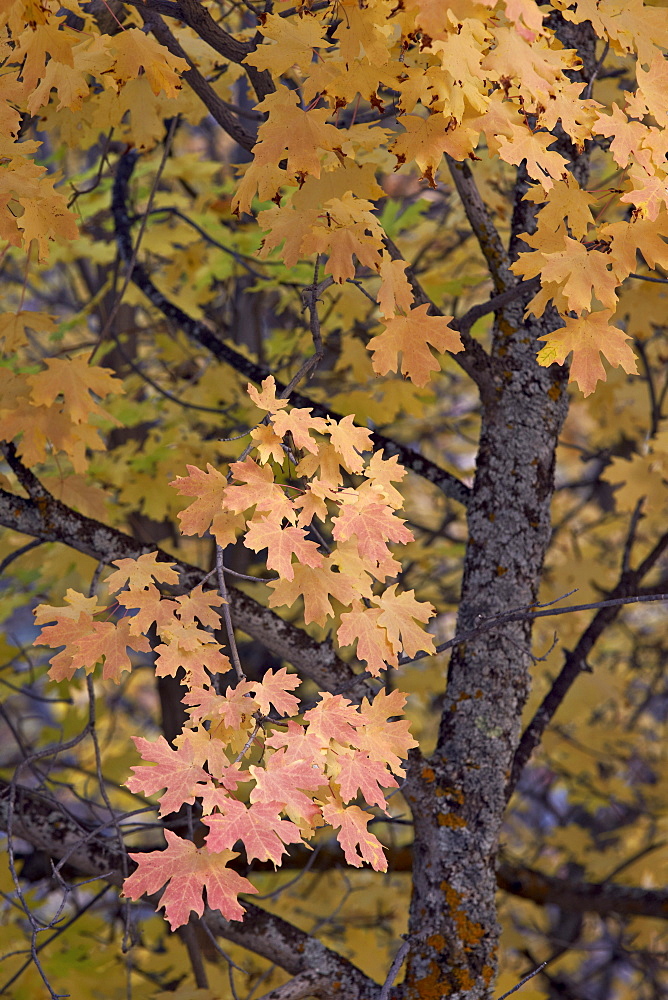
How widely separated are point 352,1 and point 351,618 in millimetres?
1251

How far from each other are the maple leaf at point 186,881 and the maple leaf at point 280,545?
49 centimetres

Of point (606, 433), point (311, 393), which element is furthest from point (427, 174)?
point (606, 433)

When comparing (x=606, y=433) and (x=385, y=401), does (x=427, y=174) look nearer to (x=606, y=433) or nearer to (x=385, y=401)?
(x=385, y=401)

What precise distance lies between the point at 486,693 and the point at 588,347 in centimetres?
101

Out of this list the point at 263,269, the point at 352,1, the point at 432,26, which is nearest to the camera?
the point at 432,26

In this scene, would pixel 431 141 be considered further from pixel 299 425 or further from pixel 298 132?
pixel 299 425

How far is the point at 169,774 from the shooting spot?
4.87 feet

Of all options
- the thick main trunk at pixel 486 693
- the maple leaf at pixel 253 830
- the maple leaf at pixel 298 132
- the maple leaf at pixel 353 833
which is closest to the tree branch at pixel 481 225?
the thick main trunk at pixel 486 693

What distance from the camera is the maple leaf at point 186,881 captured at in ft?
4.67

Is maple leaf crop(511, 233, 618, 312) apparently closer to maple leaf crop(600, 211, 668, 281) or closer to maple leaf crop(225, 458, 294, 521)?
maple leaf crop(600, 211, 668, 281)

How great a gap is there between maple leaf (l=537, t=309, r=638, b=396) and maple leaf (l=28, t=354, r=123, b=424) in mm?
1215

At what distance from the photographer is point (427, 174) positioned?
1868mm

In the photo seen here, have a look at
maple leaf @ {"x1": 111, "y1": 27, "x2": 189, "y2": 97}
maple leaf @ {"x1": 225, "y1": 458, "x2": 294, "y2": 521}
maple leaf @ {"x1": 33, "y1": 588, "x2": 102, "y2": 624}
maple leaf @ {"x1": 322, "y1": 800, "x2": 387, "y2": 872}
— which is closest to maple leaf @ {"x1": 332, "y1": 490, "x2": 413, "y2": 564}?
maple leaf @ {"x1": 225, "y1": 458, "x2": 294, "y2": 521}

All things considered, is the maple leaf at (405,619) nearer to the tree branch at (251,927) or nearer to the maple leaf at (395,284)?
the maple leaf at (395,284)
